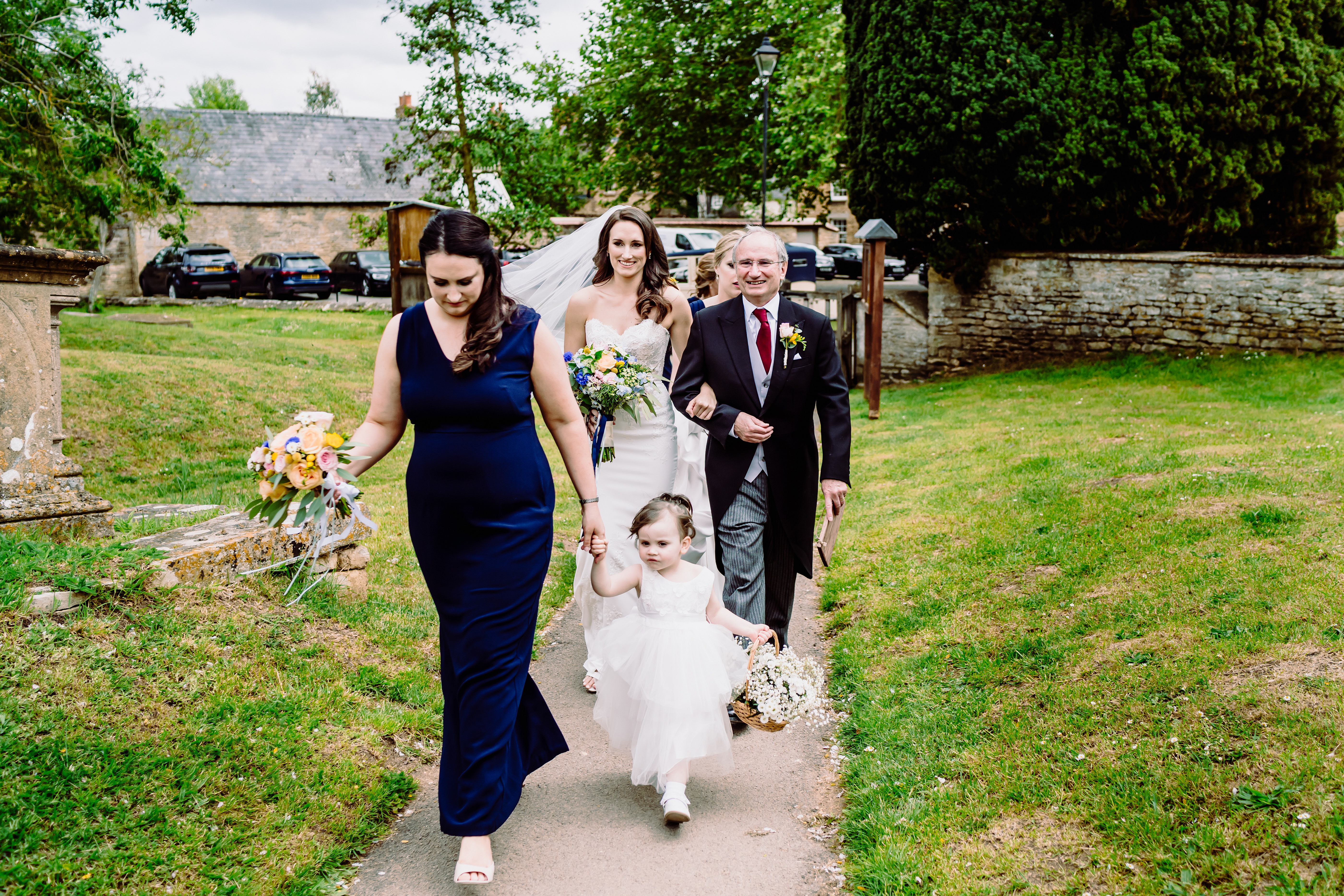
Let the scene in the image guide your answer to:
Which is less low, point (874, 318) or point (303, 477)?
point (874, 318)

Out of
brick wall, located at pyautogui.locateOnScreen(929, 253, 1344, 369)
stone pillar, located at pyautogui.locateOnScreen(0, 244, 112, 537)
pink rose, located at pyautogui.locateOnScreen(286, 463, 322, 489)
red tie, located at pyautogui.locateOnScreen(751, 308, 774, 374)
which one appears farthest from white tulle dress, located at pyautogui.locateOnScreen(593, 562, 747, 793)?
brick wall, located at pyautogui.locateOnScreen(929, 253, 1344, 369)

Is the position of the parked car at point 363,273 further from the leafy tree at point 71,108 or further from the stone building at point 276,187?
the leafy tree at point 71,108

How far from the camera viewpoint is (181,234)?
49.0 feet

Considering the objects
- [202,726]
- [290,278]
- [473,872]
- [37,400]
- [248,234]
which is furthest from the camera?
[248,234]

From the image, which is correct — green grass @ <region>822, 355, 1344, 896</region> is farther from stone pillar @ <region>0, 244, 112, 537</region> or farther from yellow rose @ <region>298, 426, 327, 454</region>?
stone pillar @ <region>0, 244, 112, 537</region>

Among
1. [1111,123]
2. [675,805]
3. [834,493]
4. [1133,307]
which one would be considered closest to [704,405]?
[834,493]

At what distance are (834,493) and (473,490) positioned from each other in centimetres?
191

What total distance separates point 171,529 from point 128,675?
6.27 feet

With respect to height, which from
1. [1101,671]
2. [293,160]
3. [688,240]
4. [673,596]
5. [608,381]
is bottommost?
[1101,671]

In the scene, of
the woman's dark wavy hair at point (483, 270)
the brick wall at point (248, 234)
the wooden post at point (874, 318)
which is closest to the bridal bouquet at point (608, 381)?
the woman's dark wavy hair at point (483, 270)

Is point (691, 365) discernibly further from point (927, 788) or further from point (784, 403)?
point (927, 788)

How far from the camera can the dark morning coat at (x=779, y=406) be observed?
197 inches

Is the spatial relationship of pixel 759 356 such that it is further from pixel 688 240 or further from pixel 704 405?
pixel 688 240

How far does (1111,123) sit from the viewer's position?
52.5 feet
